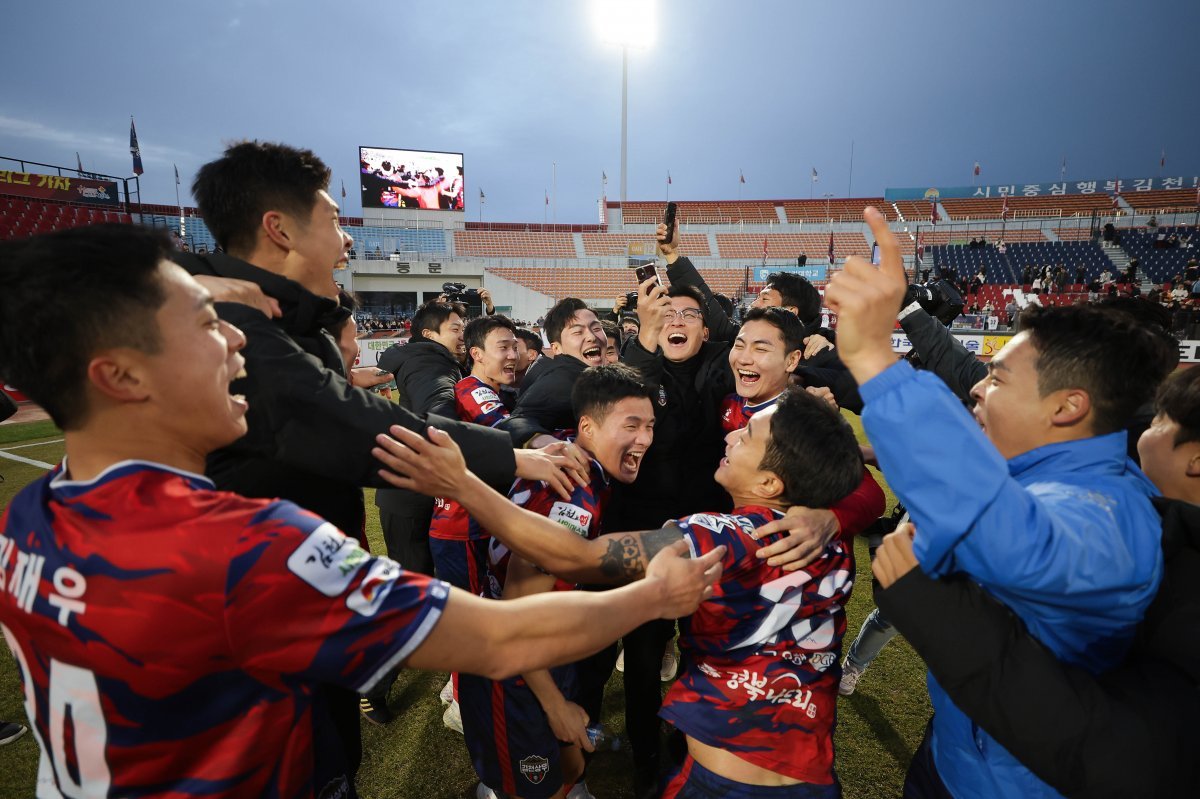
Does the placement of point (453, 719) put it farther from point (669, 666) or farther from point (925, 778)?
point (925, 778)

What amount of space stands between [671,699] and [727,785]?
0.29 meters

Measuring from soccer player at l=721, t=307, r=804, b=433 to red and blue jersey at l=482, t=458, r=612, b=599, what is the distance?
1.21 metres

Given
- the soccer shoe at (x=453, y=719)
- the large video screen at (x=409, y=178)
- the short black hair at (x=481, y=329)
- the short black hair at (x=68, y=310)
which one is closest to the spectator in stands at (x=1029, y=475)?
the short black hair at (x=68, y=310)

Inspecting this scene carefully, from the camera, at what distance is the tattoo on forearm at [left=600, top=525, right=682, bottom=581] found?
1814 millimetres

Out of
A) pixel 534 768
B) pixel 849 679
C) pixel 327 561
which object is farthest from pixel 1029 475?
pixel 849 679

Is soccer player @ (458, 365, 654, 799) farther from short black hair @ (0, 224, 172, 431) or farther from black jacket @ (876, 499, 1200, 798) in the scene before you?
short black hair @ (0, 224, 172, 431)

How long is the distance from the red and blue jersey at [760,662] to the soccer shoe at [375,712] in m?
2.33

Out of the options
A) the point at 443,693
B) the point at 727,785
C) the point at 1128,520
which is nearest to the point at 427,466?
the point at 727,785

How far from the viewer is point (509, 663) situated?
120 centimetres

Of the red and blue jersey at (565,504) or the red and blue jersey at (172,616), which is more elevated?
the red and blue jersey at (172,616)

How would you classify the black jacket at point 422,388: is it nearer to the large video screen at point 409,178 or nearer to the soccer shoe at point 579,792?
the soccer shoe at point 579,792

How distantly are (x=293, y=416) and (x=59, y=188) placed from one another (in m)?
39.3

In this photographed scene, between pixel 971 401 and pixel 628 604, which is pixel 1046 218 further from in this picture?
pixel 628 604

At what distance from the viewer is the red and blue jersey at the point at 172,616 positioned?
100 cm
